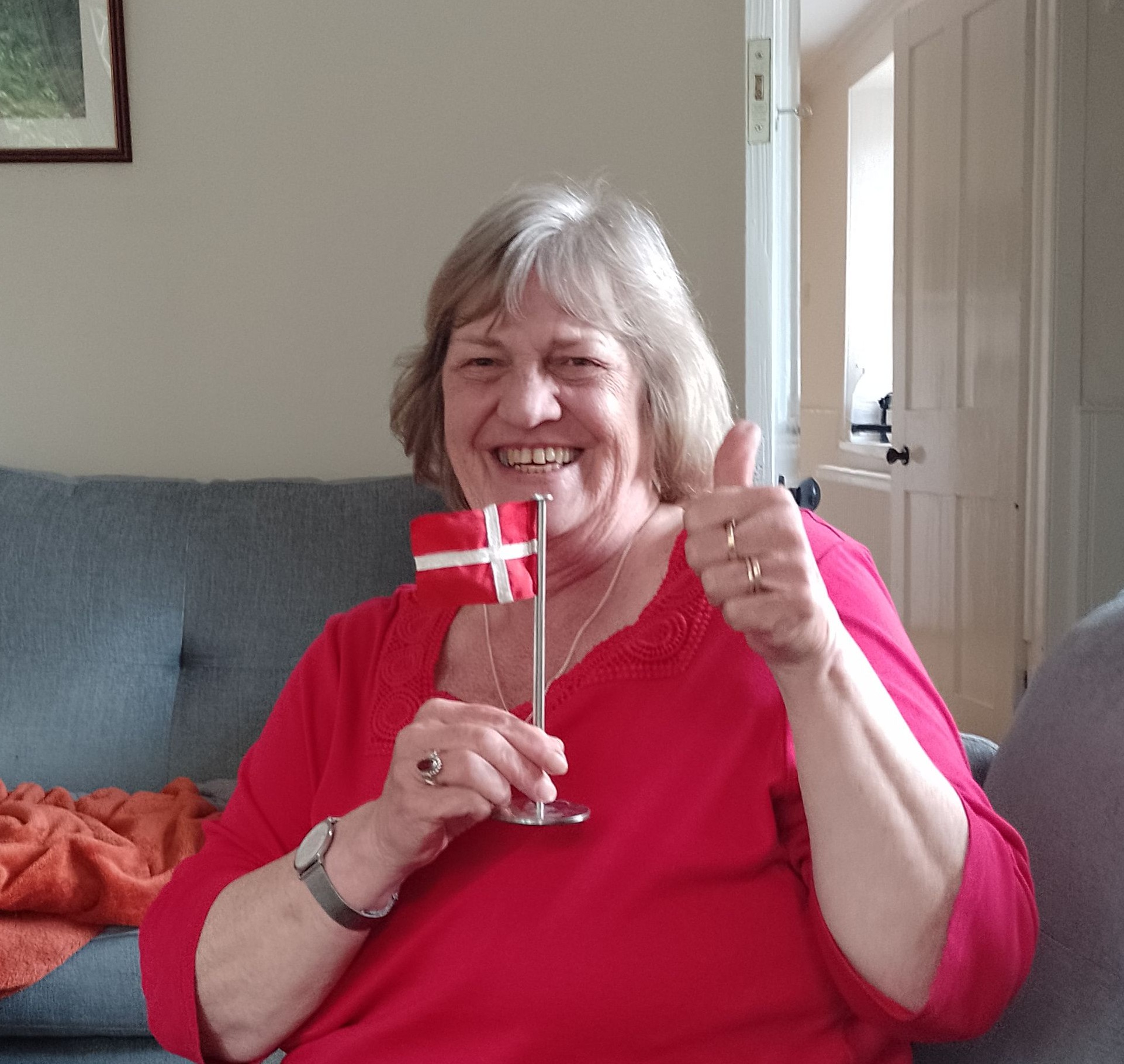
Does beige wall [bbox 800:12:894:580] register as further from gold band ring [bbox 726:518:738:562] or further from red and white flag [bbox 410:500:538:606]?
gold band ring [bbox 726:518:738:562]

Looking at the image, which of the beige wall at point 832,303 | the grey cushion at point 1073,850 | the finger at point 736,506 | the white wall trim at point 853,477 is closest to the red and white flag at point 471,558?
the finger at point 736,506

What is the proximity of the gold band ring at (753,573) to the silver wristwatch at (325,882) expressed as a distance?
42 cm

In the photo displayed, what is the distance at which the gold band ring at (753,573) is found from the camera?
75 centimetres

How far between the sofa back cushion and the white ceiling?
3.55 metres

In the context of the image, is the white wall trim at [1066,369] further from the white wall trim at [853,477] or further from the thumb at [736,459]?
the thumb at [736,459]

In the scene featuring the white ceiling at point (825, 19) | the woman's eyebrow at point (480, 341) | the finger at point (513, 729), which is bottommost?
the finger at point (513, 729)

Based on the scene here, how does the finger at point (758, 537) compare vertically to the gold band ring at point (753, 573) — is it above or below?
above

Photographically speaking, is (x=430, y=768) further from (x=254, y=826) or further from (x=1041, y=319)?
(x=1041, y=319)

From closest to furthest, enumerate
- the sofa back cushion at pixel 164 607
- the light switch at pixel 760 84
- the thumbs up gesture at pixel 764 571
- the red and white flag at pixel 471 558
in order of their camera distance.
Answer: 1. the thumbs up gesture at pixel 764 571
2. the red and white flag at pixel 471 558
3. the sofa back cushion at pixel 164 607
4. the light switch at pixel 760 84

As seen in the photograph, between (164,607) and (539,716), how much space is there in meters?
1.38

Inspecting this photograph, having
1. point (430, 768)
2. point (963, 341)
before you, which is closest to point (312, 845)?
point (430, 768)

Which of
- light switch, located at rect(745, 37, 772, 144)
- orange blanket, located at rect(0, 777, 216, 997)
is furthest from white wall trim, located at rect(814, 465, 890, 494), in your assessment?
orange blanket, located at rect(0, 777, 216, 997)

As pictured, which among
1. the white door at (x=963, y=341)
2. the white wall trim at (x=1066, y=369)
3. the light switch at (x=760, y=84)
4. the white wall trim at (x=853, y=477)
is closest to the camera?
the light switch at (x=760, y=84)

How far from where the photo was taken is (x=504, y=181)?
253cm
